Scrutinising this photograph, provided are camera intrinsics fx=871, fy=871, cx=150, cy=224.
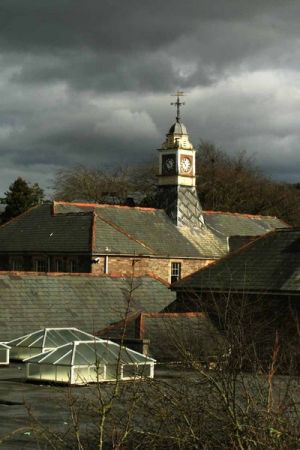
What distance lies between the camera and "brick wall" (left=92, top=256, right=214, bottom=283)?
43156 millimetres

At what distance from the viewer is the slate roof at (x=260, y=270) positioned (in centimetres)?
2970

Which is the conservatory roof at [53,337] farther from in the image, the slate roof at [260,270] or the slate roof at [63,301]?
the slate roof at [260,270]

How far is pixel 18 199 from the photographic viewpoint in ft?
217

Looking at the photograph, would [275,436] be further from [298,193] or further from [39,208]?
[298,193]

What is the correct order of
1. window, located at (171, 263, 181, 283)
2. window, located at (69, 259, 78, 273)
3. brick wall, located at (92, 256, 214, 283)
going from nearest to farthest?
brick wall, located at (92, 256, 214, 283) < window, located at (69, 259, 78, 273) < window, located at (171, 263, 181, 283)

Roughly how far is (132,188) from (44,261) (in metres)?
35.0

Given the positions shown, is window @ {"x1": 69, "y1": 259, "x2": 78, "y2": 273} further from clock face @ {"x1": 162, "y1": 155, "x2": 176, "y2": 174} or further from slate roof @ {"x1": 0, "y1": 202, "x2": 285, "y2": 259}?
clock face @ {"x1": 162, "y1": 155, "x2": 176, "y2": 174}

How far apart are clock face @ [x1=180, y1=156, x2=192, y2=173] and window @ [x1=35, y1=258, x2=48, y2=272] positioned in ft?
33.2

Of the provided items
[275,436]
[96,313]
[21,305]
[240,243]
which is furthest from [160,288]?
[275,436]

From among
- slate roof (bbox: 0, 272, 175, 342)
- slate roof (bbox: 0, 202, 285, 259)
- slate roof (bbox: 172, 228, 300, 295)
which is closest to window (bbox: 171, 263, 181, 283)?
slate roof (bbox: 0, 202, 285, 259)

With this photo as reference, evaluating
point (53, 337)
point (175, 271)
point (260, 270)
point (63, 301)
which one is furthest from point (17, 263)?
point (53, 337)

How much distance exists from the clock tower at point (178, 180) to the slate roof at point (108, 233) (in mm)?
645

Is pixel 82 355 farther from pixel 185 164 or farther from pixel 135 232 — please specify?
pixel 185 164

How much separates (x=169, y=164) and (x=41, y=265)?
10.1 m
